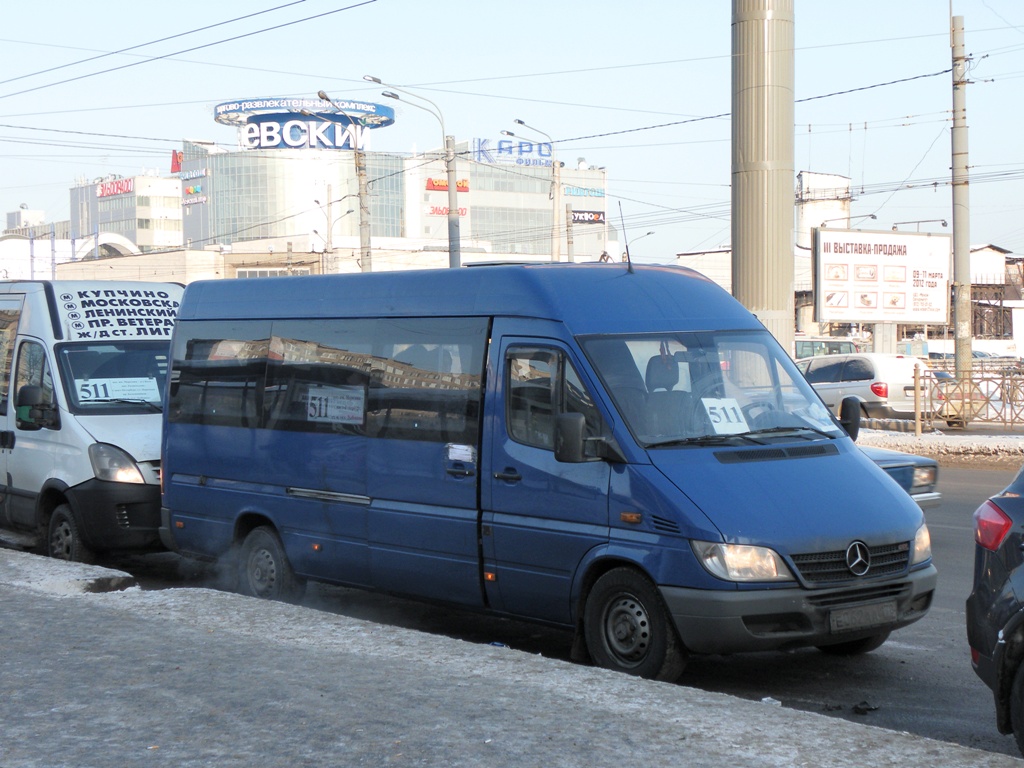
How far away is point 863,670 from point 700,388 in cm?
181

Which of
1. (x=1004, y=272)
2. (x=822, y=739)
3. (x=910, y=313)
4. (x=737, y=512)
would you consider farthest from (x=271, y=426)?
(x=1004, y=272)

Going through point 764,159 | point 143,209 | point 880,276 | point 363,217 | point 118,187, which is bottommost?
point 880,276

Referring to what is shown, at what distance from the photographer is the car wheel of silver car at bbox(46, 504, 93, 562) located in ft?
33.5

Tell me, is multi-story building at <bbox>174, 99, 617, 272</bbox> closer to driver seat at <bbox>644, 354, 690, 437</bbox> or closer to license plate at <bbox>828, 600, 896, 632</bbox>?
driver seat at <bbox>644, 354, 690, 437</bbox>

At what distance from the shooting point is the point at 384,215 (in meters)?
124

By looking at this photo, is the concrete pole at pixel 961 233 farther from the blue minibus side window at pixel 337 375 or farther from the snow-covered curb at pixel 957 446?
the blue minibus side window at pixel 337 375

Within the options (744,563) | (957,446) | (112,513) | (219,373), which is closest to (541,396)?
(744,563)

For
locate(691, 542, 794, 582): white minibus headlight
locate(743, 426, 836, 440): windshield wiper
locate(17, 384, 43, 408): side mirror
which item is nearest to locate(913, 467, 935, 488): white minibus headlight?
locate(743, 426, 836, 440): windshield wiper

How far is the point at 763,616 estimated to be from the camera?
6.12 meters

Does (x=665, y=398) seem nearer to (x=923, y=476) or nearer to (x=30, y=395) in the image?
(x=923, y=476)

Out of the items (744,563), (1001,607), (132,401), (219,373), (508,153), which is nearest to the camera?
(1001,607)

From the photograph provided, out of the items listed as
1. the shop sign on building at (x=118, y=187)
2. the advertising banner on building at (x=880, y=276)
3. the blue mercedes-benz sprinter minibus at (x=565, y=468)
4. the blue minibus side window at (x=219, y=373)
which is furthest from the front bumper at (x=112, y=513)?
the shop sign on building at (x=118, y=187)

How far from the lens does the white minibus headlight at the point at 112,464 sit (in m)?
10.1

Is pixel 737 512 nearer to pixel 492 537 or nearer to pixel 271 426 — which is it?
pixel 492 537
